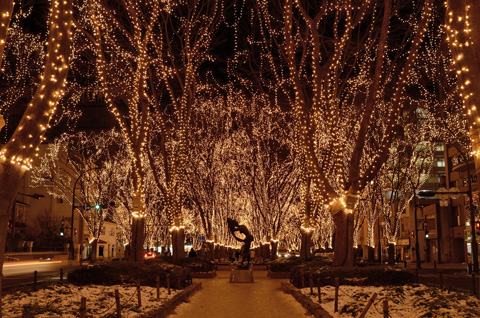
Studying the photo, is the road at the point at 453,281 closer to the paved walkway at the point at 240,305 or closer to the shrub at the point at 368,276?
the shrub at the point at 368,276

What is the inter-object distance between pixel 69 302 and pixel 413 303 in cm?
718

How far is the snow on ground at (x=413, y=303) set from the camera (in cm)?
993

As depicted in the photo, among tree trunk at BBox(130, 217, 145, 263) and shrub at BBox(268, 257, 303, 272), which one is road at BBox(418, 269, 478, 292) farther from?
tree trunk at BBox(130, 217, 145, 263)

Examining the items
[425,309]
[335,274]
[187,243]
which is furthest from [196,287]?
[187,243]

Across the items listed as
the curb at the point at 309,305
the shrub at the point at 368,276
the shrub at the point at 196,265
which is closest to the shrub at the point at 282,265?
the shrub at the point at 196,265

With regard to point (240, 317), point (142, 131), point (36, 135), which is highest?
point (142, 131)

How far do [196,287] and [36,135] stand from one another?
12.5 m

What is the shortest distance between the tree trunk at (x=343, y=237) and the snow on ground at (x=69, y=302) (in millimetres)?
5597

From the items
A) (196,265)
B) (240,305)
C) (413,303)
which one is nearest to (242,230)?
(196,265)

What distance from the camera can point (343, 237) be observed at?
17.5 m

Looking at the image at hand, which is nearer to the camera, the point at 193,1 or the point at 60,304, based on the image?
the point at 60,304

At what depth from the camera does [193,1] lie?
2300 cm

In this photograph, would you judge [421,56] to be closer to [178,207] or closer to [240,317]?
[178,207]

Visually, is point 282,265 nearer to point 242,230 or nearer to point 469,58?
point 242,230
